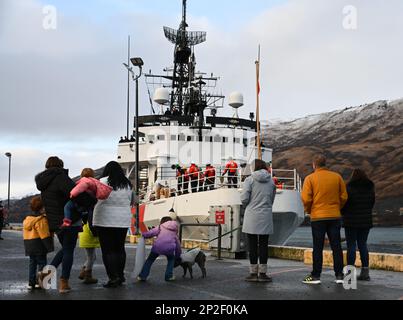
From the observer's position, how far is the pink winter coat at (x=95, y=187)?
6512 millimetres

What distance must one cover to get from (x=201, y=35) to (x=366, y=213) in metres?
30.7

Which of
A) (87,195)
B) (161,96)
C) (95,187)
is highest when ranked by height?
(161,96)

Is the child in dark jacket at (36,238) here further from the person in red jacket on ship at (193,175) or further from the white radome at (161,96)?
the white radome at (161,96)

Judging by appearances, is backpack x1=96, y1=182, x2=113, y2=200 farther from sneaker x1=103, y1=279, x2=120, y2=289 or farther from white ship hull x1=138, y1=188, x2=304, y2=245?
white ship hull x1=138, y1=188, x2=304, y2=245

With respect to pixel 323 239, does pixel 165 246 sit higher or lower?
lower

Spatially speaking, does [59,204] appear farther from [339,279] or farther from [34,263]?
[339,279]

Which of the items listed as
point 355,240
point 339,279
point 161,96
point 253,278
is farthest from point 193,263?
point 161,96

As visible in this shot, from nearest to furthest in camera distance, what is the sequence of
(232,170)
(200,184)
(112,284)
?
(112,284) < (232,170) < (200,184)

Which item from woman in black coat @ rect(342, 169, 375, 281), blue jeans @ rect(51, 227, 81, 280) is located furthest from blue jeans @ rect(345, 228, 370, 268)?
blue jeans @ rect(51, 227, 81, 280)

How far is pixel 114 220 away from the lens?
6789 millimetres

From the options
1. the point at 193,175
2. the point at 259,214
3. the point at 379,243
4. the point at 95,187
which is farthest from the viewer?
the point at 379,243

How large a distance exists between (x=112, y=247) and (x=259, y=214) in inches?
83.4
